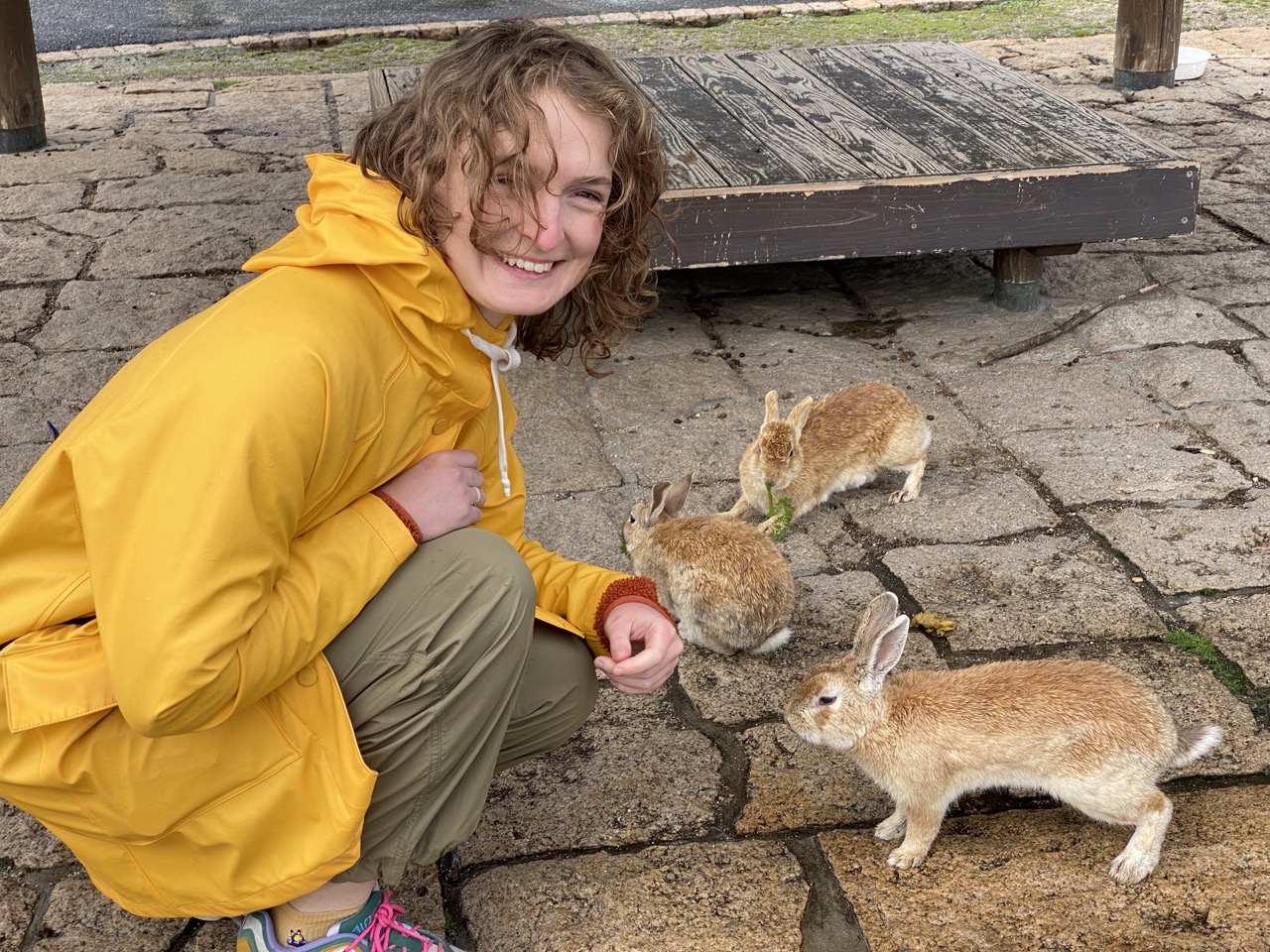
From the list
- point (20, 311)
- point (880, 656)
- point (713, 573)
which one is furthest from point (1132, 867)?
point (20, 311)

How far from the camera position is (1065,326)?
192 inches

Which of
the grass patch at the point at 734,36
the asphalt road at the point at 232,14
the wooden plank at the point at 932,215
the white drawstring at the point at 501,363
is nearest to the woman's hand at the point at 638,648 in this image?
the white drawstring at the point at 501,363

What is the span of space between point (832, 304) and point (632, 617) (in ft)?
10.3

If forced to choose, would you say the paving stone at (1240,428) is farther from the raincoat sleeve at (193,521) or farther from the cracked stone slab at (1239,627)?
the raincoat sleeve at (193,521)

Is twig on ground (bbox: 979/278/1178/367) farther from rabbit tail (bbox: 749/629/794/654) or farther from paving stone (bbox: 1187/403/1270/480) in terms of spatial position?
rabbit tail (bbox: 749/629/794/654)

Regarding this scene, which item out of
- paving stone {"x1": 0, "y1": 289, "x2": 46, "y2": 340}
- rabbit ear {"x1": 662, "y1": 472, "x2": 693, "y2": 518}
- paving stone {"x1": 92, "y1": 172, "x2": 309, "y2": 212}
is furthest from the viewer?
paving stone {"x1": 92, "y1": 172, "x2": 309, "y2": 212}

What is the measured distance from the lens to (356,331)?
6.31ft

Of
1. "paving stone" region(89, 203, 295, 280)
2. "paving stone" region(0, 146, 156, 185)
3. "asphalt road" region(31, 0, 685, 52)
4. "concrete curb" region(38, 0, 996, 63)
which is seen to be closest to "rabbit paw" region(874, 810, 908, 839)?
"paving stone" region(89, 203, 295, 280)

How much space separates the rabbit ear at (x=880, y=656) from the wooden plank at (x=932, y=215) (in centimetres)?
226

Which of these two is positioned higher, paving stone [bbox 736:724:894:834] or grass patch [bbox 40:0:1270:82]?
grass patch [bbox 40:0:1270:82]

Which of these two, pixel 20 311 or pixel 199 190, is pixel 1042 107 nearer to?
pixel 199 190

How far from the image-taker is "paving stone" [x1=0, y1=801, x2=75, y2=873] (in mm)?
2502

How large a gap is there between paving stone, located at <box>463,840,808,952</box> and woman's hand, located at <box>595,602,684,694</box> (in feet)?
1.23

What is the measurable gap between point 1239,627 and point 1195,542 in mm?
413
